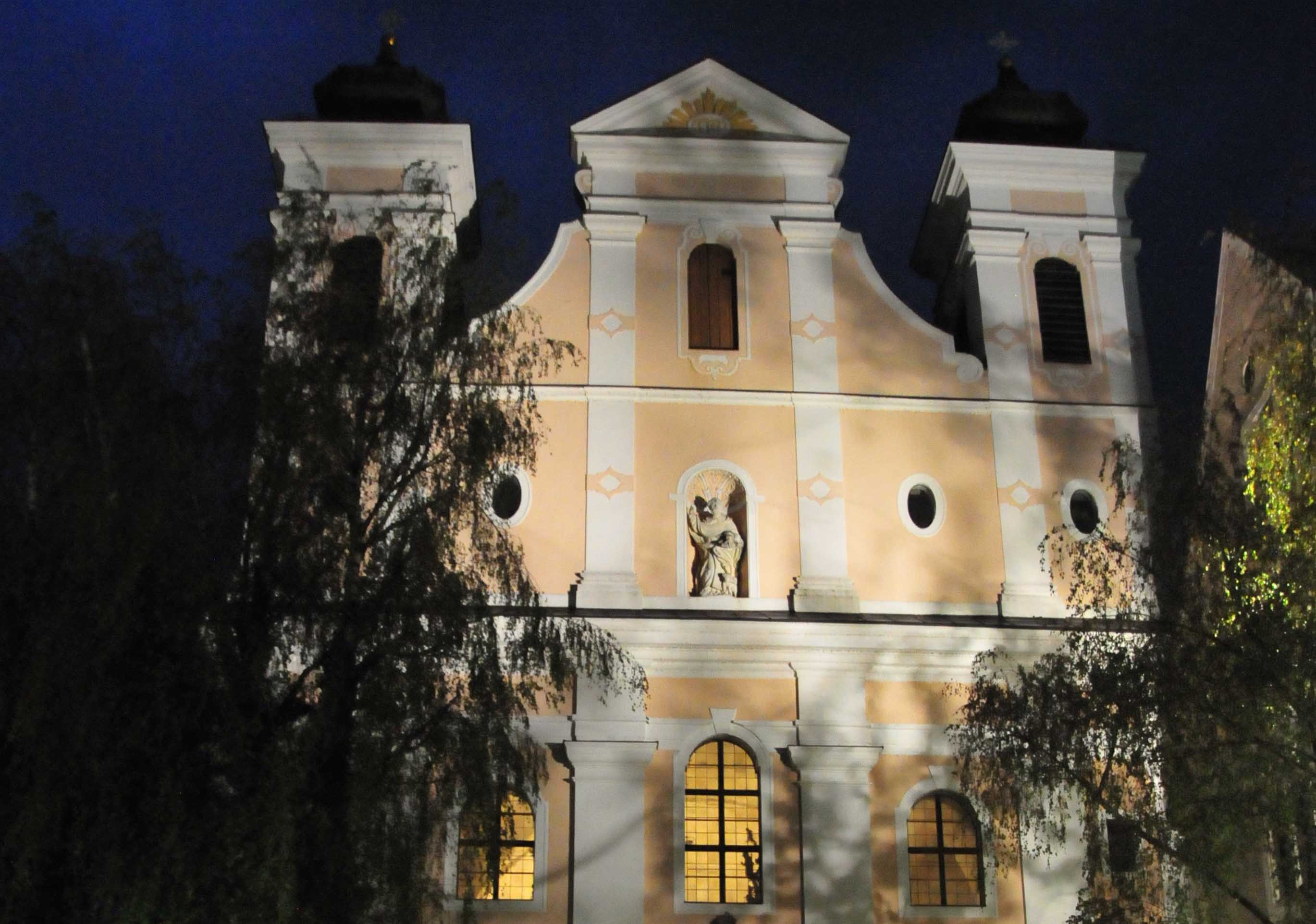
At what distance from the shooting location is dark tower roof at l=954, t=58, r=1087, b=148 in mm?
19172

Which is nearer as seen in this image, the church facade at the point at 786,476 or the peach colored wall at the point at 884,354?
the church facade at the point at 786,476

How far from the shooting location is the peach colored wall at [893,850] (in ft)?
48.7

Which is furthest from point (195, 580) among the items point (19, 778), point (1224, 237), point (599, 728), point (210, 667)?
point (1224, 237)

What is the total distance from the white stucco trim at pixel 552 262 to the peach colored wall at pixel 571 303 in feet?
0.08

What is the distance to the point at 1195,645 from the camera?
38.1 feet

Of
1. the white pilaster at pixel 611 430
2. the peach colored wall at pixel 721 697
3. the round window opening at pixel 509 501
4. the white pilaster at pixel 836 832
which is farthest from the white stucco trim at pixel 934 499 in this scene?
the round window opening at pixel 509 501

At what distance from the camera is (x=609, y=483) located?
641 inches

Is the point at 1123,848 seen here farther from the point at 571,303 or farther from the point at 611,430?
the point at 571,303

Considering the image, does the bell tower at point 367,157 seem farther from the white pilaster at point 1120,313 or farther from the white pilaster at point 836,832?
the white pilaster at point 1120,313

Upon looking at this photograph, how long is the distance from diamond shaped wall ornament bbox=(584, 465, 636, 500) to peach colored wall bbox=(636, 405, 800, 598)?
0.36 ft

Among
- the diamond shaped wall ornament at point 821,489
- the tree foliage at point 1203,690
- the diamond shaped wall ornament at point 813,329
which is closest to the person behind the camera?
the tree foliage at point 1203,690

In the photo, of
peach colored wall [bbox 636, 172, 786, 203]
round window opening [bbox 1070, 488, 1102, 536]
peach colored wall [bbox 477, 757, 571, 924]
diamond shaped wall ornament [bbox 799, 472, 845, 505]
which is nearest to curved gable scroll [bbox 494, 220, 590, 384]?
peach colored wall [bbox 636, 172, 786, 203]

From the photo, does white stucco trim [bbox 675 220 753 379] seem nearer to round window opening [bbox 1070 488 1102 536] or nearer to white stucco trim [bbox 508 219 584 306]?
white stucco trim [bbox 508 219 584 306]

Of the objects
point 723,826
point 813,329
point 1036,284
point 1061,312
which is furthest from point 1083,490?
point 723,826
